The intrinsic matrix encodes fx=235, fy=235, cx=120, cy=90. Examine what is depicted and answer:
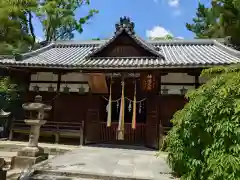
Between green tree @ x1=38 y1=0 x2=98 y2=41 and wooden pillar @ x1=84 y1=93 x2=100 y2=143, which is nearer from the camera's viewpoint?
wooden pillar @ x1=84 y1=93 x2=100 y2=143

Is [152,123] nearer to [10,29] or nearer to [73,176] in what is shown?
[73,176]

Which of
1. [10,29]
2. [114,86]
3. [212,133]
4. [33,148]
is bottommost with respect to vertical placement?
[33,148]

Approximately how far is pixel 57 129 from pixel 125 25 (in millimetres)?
6959

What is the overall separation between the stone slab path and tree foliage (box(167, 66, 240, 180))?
1.19 meters

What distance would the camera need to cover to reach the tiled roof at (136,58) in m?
10.9

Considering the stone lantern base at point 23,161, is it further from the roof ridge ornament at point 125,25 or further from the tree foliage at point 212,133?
the roof ridge ornament at point 125,25

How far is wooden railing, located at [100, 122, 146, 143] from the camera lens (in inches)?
487

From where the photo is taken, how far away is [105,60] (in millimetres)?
12930

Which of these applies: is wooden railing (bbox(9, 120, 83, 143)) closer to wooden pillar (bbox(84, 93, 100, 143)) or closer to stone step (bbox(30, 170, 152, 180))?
wooden pillar (bbox(84, 93, 100, 143))

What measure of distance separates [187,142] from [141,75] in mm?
6091

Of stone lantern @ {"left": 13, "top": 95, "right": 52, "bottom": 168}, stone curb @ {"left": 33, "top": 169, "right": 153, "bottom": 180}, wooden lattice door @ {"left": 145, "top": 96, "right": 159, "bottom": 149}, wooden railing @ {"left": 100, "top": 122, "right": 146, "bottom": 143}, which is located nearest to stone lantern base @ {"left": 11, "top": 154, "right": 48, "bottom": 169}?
stone lantern @ {"left": 13, "top": 95, "right": 52, "bottom": 168}

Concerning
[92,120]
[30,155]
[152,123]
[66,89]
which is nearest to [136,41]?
[66,89]

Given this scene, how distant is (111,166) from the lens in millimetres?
7254

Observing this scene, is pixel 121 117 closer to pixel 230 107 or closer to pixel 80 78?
pixel 80 78
